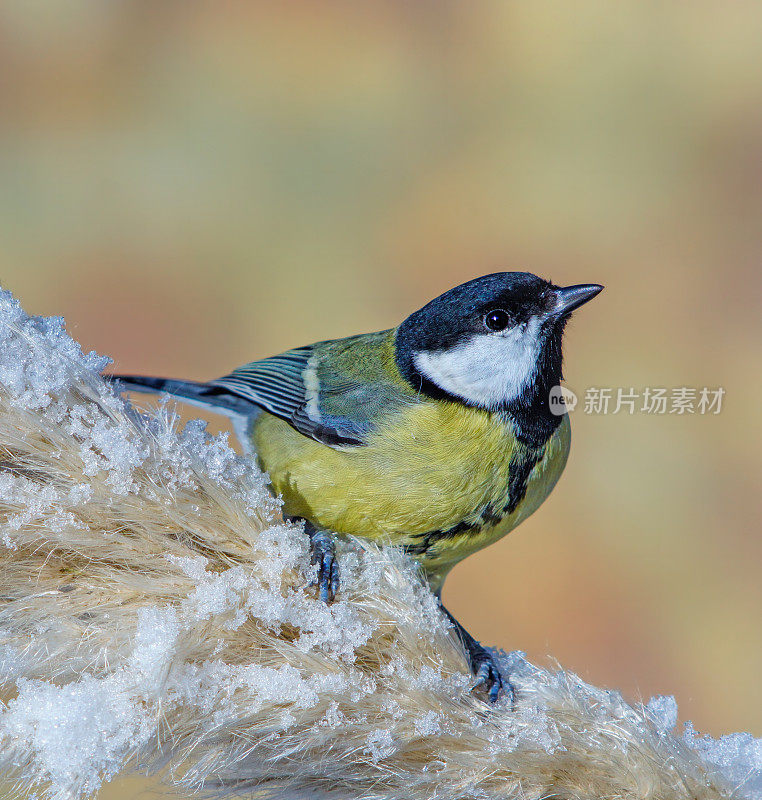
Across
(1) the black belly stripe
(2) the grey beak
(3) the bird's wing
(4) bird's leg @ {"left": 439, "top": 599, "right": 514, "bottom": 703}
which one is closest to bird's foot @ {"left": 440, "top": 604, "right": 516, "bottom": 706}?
(4) bird's leg @ {"left": 439, "top": 599, "right": 514, "bottom": 703}

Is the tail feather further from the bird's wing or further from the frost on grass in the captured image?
the frost on grass

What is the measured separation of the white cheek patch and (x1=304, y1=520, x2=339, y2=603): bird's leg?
0.25 metres

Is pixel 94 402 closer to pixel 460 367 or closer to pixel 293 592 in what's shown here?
pixel 293 592

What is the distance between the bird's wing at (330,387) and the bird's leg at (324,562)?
0.42 feet

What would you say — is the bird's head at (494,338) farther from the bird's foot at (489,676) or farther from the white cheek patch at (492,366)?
the bird's foot at (489,676)

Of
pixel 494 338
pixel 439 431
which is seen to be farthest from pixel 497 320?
pixel 439 431

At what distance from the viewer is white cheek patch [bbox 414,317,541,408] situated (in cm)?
97

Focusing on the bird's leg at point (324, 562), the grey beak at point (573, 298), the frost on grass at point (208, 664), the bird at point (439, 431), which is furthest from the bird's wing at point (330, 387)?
the frost on grass at point (208, 664)

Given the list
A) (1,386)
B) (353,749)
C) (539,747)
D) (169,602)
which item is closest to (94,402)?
(1,386)

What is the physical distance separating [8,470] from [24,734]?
20 cm

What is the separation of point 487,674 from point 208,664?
1.01ft

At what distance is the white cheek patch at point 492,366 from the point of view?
3.19 feet

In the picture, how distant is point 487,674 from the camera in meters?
0.77

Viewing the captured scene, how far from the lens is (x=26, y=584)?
2.03ft
